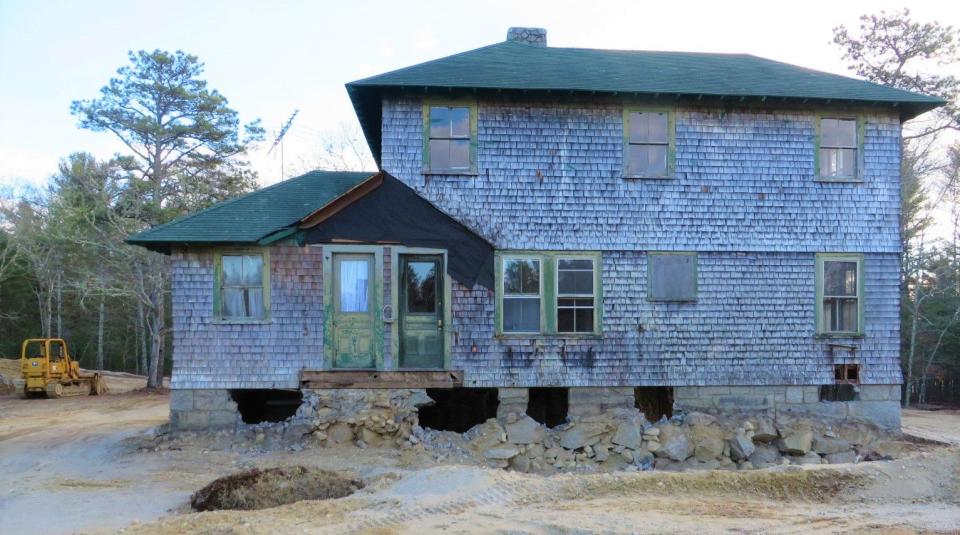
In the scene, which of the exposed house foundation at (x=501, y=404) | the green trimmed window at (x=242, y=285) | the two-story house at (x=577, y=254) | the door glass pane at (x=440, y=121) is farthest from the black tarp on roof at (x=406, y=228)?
the exposed house foundation at (x=501, y=404)

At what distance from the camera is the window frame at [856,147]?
13.0 meters

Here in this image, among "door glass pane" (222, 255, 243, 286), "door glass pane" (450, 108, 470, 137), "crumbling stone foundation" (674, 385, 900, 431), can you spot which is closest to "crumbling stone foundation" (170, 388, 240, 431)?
"door glass pane" (222, 255, 243, 286)

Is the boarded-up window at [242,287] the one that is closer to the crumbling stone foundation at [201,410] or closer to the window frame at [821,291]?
the crumbling stone foundation at [201,410]

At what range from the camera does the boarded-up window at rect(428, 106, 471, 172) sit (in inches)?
497

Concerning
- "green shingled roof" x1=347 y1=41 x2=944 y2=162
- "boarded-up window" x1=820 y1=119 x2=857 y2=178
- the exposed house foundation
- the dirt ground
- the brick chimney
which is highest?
the brick chimney

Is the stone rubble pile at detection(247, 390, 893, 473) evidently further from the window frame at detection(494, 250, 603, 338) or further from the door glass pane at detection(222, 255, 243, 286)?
the door glass pane at detection(222, 255, 243, 286)

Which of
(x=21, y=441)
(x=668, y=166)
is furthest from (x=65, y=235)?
(x=668, y=166)

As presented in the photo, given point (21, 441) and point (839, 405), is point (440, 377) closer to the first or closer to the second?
point (839, 405)

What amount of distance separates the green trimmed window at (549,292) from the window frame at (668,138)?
180 centimetres

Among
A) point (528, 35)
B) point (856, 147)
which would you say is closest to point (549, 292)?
point (856, 147)

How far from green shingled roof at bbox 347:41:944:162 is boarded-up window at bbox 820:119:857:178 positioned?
1.74 feet

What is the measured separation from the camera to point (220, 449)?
11.8 metres

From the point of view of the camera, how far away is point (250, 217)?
12727mm

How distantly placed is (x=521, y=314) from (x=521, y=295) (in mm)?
355
